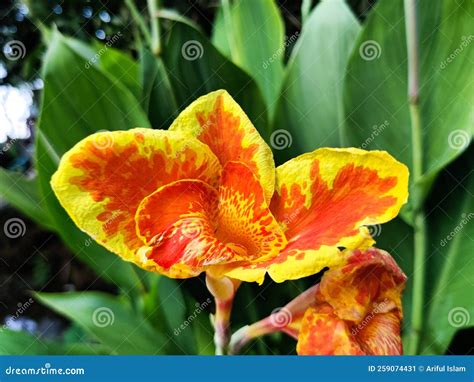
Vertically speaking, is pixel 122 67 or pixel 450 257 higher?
pixel 122 67

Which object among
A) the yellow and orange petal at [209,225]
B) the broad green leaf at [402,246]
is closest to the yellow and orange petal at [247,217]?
the yellow and orange petal at [209,225]

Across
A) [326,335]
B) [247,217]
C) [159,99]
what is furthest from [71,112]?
[326,335]

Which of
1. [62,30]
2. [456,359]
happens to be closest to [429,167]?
[456,359]

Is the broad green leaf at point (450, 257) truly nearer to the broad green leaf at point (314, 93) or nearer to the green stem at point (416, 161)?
the green stem at point (416, 161)

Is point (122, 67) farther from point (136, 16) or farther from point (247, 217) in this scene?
point (247, 217)

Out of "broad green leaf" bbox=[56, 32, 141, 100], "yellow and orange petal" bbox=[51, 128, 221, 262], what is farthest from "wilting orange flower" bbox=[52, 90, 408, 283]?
"broad green leaf" bbox=[56, 32, 141, 100]

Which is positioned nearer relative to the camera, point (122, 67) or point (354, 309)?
point (354, 309)
